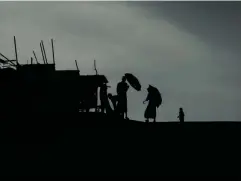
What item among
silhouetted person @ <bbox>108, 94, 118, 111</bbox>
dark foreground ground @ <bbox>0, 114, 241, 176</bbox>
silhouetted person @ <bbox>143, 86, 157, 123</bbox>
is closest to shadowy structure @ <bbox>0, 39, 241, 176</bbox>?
dark foreground ground @ <bbox>0, 114, 241, 176</bbox>

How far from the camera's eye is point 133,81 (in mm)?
14922

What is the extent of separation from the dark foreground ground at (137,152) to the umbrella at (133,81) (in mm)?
1761

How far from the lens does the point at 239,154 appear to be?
13086mm

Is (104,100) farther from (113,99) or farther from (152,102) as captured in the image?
(152,102)

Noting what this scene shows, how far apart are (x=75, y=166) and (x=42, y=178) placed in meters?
1.13

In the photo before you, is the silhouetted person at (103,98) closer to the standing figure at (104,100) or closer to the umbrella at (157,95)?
the standing figure at (104,100)

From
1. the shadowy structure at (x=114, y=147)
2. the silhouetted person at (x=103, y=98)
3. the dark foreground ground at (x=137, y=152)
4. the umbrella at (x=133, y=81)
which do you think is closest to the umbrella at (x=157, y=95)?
the umbrella at (x=133, y=81)

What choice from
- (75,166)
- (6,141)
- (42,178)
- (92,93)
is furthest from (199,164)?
(92,93)

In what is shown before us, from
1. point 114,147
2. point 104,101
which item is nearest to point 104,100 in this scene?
point 104,101

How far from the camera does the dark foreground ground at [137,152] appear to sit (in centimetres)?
1290

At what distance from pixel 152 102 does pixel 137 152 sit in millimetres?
2799

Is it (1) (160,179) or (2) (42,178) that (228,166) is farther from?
(2) (42,178)

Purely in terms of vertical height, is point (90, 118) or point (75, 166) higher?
point (90, 118)

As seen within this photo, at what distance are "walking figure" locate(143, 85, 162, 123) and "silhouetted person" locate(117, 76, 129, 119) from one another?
88 centimetres
